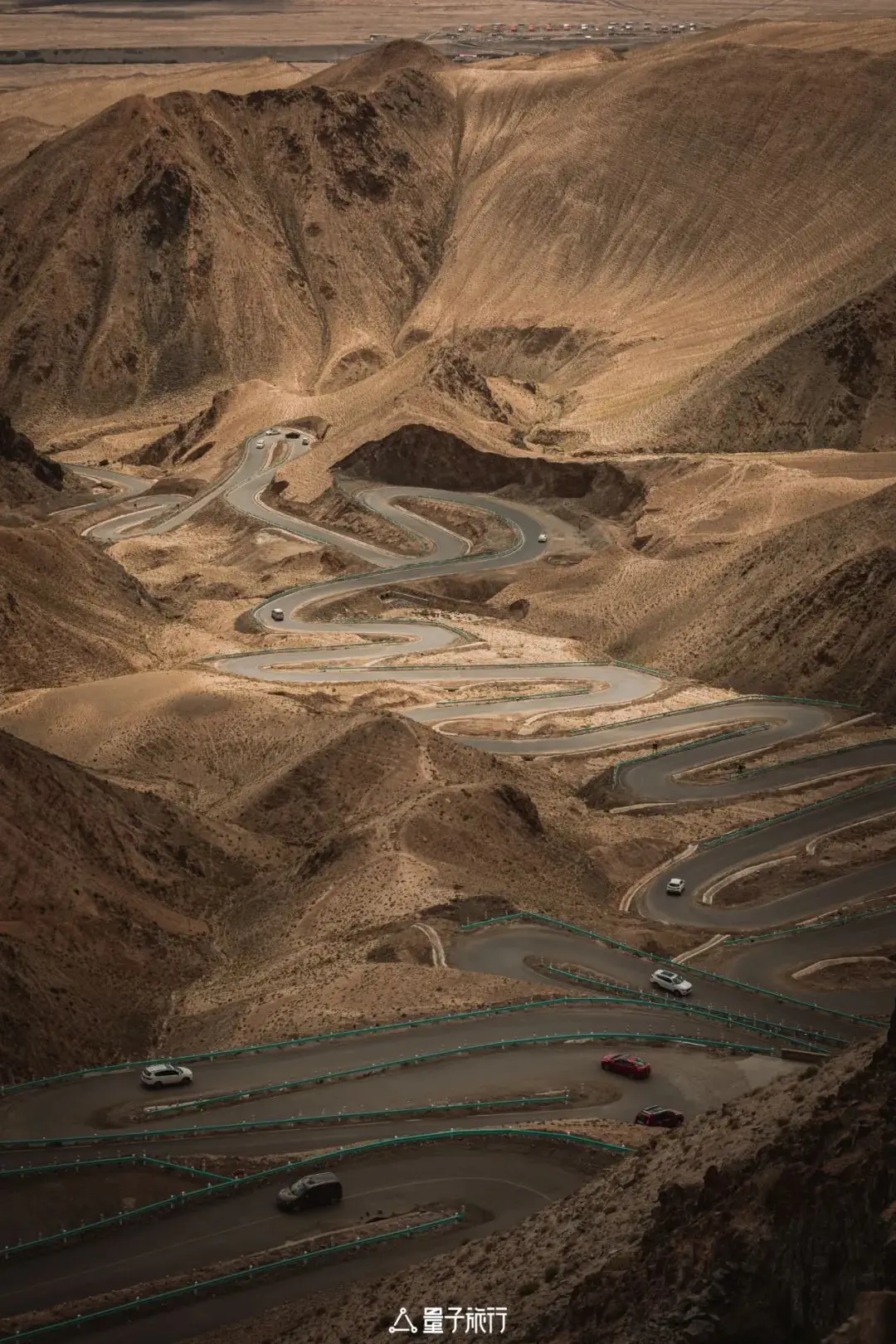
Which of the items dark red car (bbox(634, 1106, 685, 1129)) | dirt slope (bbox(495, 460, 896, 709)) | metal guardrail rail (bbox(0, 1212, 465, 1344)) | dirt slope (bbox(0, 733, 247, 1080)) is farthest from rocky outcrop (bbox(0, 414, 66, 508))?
metal guardrail rail (bbox(0, 1212, 465, 1344))

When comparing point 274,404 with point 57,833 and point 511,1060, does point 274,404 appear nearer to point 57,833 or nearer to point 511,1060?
point 57,833

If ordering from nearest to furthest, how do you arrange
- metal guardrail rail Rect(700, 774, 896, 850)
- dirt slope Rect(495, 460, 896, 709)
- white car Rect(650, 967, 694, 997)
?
white car Rect(650, 967, 694, 997), metal guardrail rail Rect(700, 774, 896, 850), dirt slope Rect(495, 460, 896, 709)

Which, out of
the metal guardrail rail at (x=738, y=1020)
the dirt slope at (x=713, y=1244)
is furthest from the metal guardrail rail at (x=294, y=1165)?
the metal guardrail rail at (x=738, y=1020)

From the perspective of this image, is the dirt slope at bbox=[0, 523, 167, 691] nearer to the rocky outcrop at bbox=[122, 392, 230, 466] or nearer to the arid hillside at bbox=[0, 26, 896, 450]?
the arid hillside at bbox=[0, 26, 896, 450]

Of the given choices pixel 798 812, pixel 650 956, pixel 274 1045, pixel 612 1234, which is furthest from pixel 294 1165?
pixel 798 812

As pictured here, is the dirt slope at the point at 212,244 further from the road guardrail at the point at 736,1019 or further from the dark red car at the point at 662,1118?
the dark red car at the point at 662,1118

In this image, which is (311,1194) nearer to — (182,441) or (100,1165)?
(100,1165)
